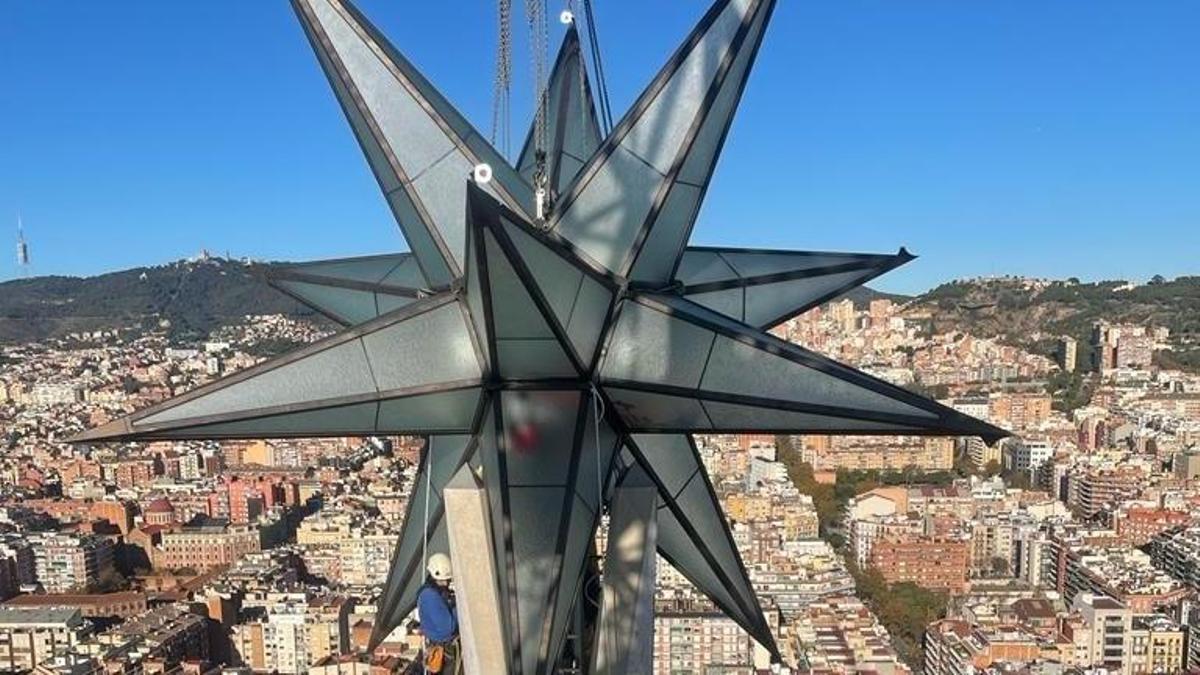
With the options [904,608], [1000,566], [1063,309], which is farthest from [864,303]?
[904,608]

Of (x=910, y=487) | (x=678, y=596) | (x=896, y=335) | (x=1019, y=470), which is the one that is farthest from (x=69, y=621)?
(x=896, y=335)

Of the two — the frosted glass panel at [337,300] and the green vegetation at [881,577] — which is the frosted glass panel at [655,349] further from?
the green vegetation at [881,577]

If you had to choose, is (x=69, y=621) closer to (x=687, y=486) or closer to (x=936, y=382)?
(x=687, y=486)

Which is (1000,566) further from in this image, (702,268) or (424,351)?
(424,351)

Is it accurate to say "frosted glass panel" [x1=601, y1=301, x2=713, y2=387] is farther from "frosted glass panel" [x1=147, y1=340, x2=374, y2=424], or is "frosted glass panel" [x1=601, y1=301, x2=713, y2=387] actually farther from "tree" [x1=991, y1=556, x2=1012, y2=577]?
"tree" [x1=991, y1=556, x2=1012, y2=577]

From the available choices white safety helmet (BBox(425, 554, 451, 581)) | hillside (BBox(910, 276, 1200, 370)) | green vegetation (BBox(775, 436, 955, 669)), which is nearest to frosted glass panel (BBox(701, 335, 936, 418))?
white safety helmet (BBox(425, 554, 451, 581))

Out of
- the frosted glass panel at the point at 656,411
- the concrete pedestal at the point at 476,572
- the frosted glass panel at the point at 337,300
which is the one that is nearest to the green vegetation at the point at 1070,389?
the frosted glass panel at the point at 337,300
